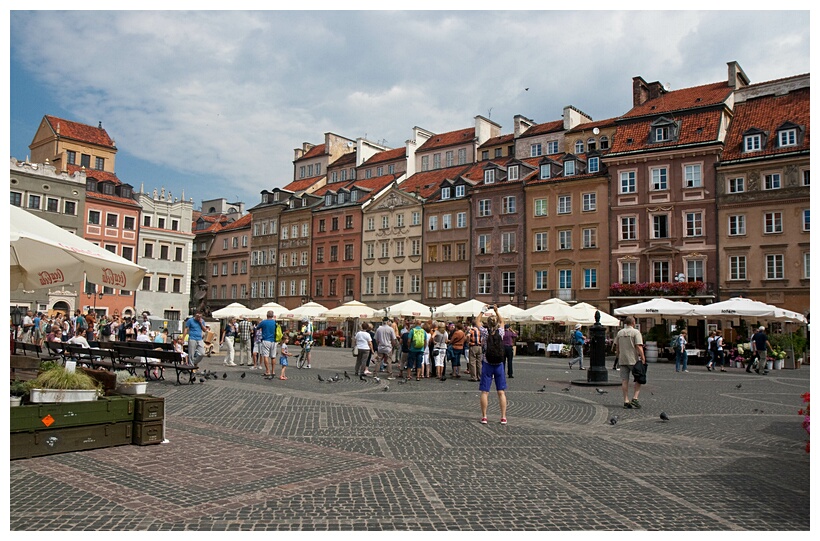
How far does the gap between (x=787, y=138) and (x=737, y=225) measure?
212 inches

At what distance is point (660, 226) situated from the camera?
140ft

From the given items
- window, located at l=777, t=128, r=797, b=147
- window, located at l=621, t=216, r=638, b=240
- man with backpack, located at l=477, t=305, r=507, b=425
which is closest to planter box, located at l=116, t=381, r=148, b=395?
man with backpack, located at l=477, t=305, r=507, b=425

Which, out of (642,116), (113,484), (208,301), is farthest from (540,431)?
(208,301)

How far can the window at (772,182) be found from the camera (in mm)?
38969

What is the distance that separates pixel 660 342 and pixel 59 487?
30.4 meters

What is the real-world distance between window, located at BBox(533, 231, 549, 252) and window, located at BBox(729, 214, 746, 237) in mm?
11212

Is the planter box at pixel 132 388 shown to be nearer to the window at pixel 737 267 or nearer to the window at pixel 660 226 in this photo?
the window at pixel 737 267

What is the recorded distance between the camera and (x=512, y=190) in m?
48.8

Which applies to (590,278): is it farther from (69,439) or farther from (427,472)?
(69,439)

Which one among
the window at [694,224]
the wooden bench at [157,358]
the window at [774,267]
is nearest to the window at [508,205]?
the window at [694,224]

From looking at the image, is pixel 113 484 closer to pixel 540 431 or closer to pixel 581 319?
pixel 540 431

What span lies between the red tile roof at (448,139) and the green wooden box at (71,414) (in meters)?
50.7

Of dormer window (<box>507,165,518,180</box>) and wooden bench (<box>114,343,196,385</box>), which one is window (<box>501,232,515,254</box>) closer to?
dormer window (<box>507,165,518,180</box>)

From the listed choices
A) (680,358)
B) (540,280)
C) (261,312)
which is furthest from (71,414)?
(540,280)
